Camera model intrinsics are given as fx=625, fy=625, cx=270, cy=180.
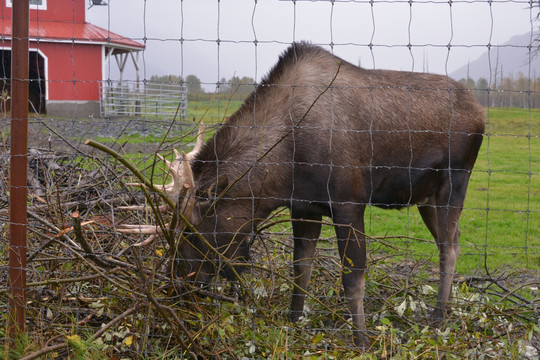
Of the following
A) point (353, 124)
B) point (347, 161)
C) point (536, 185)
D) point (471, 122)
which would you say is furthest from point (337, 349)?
point (536, 185)

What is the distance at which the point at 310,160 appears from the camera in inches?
183

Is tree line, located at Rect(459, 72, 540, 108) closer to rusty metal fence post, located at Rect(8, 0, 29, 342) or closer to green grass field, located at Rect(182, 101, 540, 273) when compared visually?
green grass field, located at Rect(182, 101, 540, 273)

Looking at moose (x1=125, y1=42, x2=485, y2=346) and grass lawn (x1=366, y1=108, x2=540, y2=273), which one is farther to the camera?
grass lawn (x1=366, y1=108, x2=540, y2=273)

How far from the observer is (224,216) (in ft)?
15.3

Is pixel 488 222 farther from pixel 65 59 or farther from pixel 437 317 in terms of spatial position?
pixel 65 59

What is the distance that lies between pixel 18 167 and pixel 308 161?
6.57 ft

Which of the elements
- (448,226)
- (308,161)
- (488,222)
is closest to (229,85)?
(308,161)

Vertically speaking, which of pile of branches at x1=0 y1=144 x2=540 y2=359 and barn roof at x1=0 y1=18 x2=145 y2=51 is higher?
barn roof at x1=0 y1=18 x2=145 y2=51

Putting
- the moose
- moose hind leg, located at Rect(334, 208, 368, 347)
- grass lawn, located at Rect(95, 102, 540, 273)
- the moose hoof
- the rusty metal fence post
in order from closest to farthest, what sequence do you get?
the rusty metal fence post
the moose
moose hind leg, located at Rect(334, 208, 368, 347)
the moose hoof
grass lawn, located at Rect(95, 102, 540, 273)

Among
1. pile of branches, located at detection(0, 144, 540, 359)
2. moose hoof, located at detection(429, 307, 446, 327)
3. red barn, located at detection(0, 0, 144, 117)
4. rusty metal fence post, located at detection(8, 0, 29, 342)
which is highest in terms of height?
red barn, located at detection(0, 0, 144, 117)

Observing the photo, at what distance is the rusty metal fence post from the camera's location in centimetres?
393

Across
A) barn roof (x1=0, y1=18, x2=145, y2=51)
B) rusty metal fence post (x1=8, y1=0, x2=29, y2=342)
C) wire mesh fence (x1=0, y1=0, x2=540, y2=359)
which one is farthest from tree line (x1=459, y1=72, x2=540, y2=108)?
barn roof (x1=0, y1=18, x2=145, y2=51)

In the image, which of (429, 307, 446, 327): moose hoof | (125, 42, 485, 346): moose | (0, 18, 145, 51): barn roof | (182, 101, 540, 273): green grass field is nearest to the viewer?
(125, 42, 485, 346): moose

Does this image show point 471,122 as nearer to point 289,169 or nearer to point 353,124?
point 353,124
